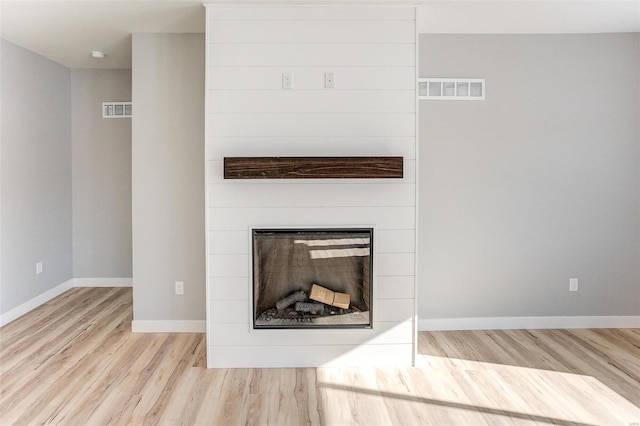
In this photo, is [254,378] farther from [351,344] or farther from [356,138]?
[356,138]


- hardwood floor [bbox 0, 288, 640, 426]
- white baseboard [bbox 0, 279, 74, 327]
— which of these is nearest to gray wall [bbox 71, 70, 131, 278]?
white baseboard [bbox 0, 279, 74, 327]

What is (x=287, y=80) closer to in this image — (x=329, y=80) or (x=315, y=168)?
(x=329, y=80)

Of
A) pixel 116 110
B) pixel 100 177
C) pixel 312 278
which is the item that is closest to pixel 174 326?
pixel 312 278

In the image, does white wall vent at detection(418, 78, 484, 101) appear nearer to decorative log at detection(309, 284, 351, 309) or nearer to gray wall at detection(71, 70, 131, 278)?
decorative log at detection(309, 284, 351, 309)

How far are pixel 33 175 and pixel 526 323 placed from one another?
184 inches

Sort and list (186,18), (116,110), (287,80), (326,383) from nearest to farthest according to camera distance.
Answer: (326,383) → (287,80) → (186,18) → (116,110)

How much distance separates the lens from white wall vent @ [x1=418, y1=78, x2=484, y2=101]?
3611 millimetres

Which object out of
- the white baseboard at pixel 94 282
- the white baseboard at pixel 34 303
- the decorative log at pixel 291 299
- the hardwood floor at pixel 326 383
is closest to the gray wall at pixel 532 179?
the hardwood floor at pixel 326 383

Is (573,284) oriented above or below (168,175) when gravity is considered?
below

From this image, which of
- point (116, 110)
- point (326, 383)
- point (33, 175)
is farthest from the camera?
point (116, 110)

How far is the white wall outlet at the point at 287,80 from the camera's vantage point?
2.95 m

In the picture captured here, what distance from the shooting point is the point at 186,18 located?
322cm

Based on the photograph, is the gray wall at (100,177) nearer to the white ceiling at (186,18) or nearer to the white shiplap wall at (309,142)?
the white ceiling at (186,18)

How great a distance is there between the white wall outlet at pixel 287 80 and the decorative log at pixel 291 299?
1.39 metres
